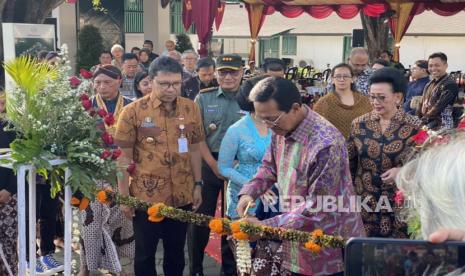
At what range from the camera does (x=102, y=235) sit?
454 cm

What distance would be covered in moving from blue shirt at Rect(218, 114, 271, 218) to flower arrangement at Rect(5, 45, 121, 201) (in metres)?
1.16

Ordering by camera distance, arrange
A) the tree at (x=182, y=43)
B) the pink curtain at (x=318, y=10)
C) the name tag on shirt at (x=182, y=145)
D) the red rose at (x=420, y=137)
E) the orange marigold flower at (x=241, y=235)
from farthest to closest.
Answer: the pink curtain at (x=318, y=10) → the tree at (x=182, y=43) → the name tag on shirt at (x=182, y=145) → the red rose at (x=420, y=137) → the orange marigold flower at (x=241, y=235)

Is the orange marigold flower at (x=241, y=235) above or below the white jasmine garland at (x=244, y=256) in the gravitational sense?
above

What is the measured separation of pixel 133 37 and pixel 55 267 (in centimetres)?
1639

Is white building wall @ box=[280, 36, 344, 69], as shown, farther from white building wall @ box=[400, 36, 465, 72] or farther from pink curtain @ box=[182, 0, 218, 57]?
pink curtain @ box=[182, 0, 218, 57]

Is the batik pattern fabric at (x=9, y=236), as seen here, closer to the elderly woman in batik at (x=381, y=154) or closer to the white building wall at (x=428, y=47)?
the elderly woman in batik at (x=381, y=154)

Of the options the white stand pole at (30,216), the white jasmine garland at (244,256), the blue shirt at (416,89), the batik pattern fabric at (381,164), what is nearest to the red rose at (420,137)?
the batik pattern fabric at (381,164)

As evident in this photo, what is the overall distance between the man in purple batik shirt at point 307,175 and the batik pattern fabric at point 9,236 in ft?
6.10

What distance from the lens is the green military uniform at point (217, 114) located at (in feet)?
15.9

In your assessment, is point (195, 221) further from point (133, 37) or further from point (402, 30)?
point (133, 37)

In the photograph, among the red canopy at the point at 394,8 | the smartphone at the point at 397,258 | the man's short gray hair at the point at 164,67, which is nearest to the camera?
the smartphone at the point at 397,258

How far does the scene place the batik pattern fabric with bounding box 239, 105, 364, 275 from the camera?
2727 millimetres

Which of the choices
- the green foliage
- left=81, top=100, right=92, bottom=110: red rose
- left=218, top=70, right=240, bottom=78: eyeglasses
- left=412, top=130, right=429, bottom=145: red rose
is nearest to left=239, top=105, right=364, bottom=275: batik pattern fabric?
left=412, top=130, right=429, bottom=145: red rose

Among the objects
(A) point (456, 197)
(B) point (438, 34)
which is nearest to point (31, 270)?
(A) point (456, 197)
